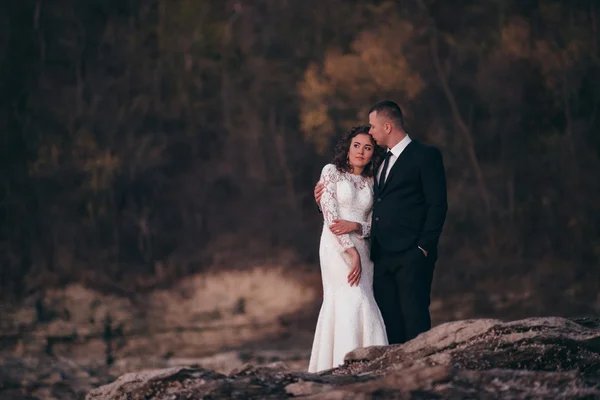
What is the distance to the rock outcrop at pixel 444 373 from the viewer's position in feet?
11.4

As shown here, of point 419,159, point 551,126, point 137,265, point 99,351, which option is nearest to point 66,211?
point 137,265

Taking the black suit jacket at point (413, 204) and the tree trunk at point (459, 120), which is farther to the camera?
the tree trunk at point (459, 120)

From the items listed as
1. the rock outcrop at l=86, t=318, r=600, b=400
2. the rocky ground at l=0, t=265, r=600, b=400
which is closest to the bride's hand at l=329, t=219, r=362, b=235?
the rock outcrop at l=86, t=318, r=600, b=400

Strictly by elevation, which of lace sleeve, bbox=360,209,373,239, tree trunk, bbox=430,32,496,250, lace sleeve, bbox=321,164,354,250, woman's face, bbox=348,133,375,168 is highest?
tree trunk, bbox=430,32,496,250

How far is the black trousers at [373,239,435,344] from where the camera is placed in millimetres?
5055

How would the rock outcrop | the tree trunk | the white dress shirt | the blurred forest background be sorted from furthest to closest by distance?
the tree trunk, the blurred forest background, the white dress shirt, the rock outcrop

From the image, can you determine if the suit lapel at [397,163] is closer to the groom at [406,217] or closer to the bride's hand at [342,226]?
the groom at [406,217]

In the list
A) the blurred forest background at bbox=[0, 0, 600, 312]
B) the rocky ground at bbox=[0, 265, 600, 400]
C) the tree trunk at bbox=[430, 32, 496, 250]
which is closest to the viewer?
the rocky ground at bbox=[0, 265, 600, 400]

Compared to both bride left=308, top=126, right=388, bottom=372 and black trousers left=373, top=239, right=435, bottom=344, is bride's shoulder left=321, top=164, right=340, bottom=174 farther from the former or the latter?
black trousers left=373, top=239, right=435, bottom=344

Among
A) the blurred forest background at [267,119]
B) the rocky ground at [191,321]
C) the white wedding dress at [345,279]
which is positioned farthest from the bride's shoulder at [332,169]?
the blurred forest background at [267,119]

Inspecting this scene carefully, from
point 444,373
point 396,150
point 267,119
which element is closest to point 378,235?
point 396,150

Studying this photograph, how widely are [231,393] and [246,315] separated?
9.00m

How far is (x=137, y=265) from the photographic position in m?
13.2

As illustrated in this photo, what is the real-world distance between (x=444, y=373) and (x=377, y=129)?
6.15ft
